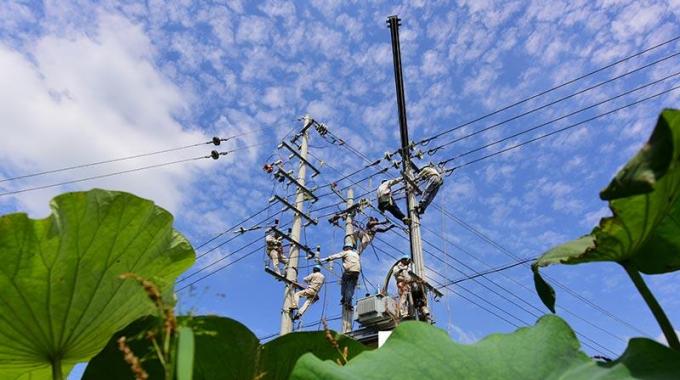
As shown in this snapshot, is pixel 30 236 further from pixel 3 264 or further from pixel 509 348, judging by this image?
pixel 509 348

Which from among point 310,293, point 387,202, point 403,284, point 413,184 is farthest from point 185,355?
point 310,293

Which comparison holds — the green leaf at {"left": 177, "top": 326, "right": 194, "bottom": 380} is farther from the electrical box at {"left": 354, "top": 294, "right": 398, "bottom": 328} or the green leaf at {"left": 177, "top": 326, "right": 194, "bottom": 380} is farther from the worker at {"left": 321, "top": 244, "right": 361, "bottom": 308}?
the worker at {"left": 321, "top": 244, "right": 361, "bottom": 308}

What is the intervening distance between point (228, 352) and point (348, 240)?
831 cm

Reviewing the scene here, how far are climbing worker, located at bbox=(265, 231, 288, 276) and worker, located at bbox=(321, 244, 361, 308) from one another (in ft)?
4.65

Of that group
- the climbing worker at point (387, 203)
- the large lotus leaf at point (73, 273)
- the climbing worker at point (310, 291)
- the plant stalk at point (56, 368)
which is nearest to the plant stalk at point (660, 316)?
the large lotus leaf at point (73, 273)

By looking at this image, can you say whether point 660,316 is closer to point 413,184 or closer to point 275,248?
point 413,184

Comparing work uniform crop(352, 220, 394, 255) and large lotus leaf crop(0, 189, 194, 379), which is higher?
work uniform crop(352, 220, 394, 255)

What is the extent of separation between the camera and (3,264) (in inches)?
18.5

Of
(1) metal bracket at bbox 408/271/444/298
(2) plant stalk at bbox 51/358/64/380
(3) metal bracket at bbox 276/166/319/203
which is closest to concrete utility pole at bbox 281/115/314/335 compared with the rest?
(3) metal bracket at bbox 276/166/319/203

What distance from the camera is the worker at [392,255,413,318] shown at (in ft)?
22.5

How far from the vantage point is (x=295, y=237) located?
943 cm

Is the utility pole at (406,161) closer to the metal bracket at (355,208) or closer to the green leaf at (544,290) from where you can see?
the metal bracket at (355,208)

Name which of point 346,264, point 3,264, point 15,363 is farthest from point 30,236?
point 346,264

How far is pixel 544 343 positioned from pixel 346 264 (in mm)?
7582
